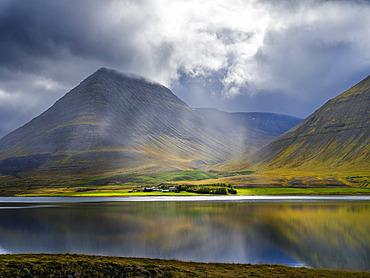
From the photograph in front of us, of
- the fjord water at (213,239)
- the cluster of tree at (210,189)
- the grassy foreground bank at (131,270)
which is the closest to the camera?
the grassy foreground bank at (131,270)

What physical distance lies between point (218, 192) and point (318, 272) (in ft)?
501

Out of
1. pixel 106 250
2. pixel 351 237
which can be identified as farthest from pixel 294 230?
pixel 106 250

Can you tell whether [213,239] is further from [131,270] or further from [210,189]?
[210,189]

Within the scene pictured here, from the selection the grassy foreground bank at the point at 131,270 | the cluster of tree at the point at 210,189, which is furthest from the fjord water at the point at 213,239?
the cluster of tree at the point at 210,189

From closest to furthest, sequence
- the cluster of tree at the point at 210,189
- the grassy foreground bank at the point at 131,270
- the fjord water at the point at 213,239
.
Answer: the grassy foreground bank at the point at 131,270 < the fjord water at the point at 213,239 < the cluster of tree at the point at 210,189

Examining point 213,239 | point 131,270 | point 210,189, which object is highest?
point 210,189

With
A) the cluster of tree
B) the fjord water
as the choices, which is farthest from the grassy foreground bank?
the cluster of tree

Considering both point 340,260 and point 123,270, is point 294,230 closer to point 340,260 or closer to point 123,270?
point 340,260

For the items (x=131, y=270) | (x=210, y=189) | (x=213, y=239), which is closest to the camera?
(x=131, y=270)

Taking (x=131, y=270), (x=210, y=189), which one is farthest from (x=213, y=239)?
(x=210, y=189)

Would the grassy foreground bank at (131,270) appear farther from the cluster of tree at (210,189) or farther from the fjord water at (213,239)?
the cluster of tree at (210,189)

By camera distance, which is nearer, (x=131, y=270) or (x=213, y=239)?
(x=131, y=270)

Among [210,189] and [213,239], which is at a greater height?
[210,189]

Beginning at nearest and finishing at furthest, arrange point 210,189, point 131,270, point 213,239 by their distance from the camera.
Answer: point 131,270 → point 213,239 → point 210,189
